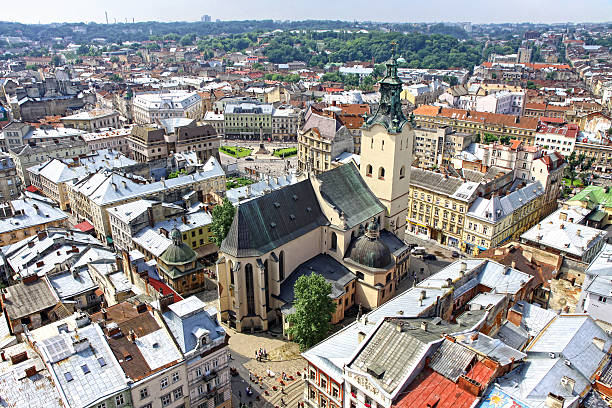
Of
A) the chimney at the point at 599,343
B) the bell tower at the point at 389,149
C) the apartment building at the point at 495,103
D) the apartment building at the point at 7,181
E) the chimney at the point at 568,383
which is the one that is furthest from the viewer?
the apartment building at the point at 495,103

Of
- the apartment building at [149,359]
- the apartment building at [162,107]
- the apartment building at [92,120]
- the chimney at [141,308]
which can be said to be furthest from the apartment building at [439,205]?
the apartment building at [92,120]

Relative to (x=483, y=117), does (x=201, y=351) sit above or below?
below

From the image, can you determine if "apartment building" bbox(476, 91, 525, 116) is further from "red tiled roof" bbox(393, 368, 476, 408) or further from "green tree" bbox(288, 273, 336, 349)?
"red tiled roof" bbox(393, 368, 476, 408)

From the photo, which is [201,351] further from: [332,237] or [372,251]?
[332,237]

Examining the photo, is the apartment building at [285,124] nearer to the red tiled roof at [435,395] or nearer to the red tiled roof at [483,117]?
the red tiled roof at [483,117]

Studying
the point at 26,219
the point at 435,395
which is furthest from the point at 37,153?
the point at 435,395

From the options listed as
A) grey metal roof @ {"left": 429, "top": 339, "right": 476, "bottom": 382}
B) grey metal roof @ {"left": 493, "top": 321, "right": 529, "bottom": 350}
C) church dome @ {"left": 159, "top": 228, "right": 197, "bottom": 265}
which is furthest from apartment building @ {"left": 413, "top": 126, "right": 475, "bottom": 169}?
grey metal roof @ {"left": 429, "top": 339, "right": 476, "bottom": 382}
